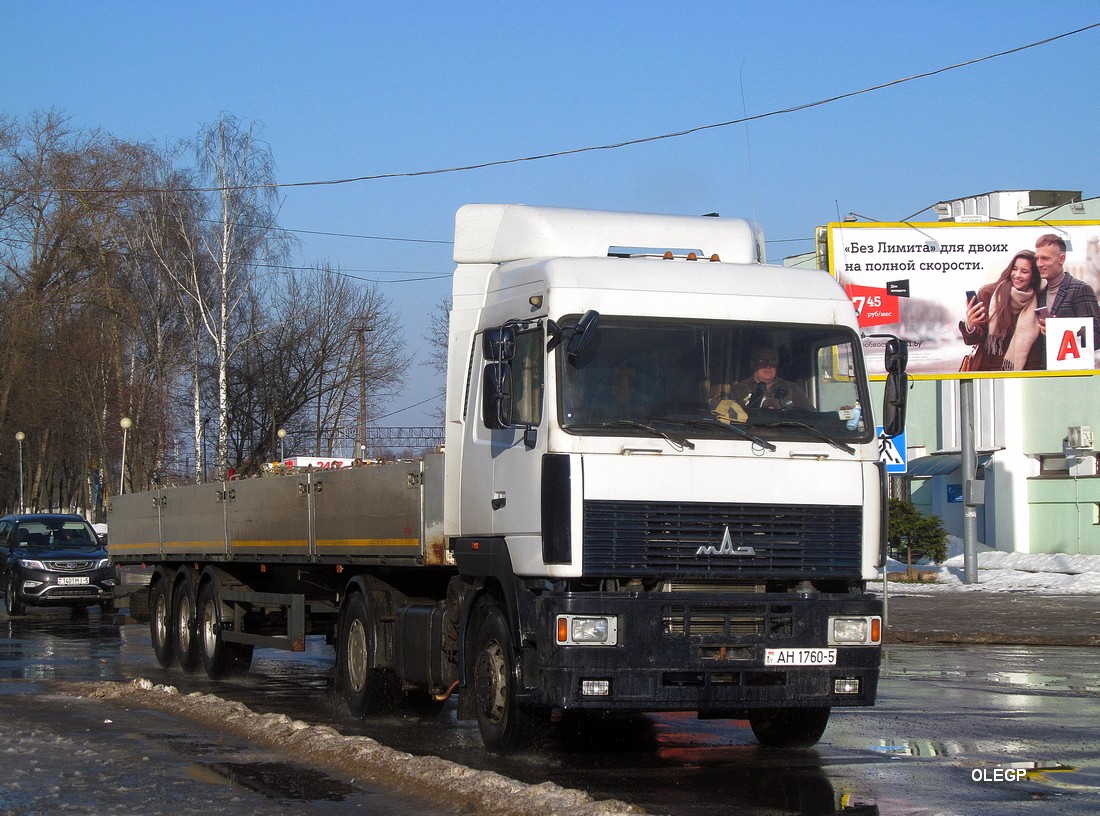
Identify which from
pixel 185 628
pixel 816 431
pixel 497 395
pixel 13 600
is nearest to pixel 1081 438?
pixel 13 600

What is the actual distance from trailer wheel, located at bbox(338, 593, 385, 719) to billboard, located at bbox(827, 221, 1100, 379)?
53.5 ft

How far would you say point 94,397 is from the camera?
56.0 meters

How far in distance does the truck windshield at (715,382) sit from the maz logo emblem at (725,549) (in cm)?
63

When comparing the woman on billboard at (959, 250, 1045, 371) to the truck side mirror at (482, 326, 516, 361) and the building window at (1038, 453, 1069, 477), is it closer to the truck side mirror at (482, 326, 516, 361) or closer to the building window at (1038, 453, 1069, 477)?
the building window at (1038, 453, 1069, 477)

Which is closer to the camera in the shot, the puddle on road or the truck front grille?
the puddle on road

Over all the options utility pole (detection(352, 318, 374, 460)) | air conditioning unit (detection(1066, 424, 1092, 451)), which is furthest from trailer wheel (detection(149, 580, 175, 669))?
air conditioning unit (detection(1066, 424, 1092, 451))

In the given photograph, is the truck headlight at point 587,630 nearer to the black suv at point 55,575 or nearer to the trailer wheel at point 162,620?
the trailer wheel at point 162,620

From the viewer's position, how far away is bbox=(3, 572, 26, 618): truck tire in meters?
24.8

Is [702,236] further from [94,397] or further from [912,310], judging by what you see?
[94,397]

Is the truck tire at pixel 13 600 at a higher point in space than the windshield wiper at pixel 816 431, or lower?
lower

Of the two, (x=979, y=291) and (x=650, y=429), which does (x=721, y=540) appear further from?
(x=979, y=291)

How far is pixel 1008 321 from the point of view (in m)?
26.6

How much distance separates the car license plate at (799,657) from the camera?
28.6 feet

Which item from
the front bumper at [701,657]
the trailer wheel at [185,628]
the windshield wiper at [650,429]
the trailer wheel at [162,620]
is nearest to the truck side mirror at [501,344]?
the windshield wiper at [650,429]
